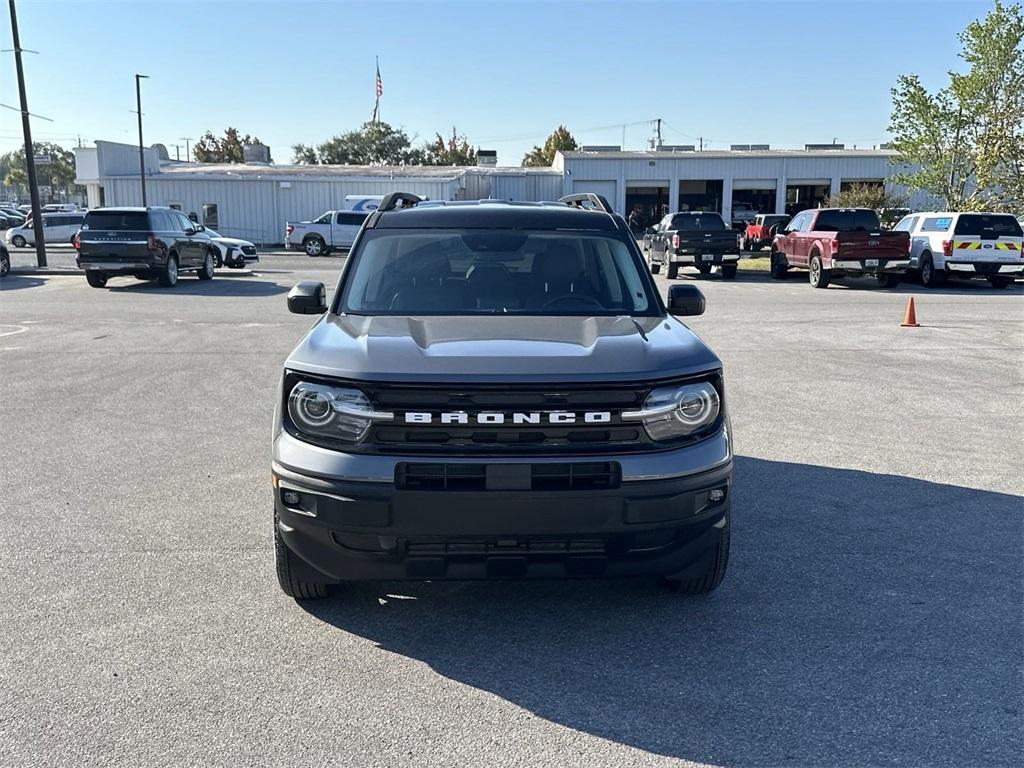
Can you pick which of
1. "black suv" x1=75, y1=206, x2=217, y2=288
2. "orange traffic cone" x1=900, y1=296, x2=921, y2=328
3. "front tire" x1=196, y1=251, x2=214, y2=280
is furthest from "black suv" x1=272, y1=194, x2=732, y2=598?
"front tire" x1=196, y1=251, x2=214, y2=280

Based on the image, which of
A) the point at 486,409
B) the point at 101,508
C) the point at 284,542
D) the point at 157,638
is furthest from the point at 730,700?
the point at 101,508

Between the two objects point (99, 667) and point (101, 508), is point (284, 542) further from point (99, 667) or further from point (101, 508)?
point (101, 508)

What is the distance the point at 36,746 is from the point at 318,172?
4990 cm

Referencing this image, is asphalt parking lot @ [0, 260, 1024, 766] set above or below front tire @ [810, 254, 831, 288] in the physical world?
below

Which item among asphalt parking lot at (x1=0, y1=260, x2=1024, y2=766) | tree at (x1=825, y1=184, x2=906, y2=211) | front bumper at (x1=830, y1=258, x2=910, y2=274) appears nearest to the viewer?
asphalt parking lot at (x1=0, y1=260, x2=1024, y2=766)

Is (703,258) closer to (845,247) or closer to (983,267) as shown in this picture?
(845,247)

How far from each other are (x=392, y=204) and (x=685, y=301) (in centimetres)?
199

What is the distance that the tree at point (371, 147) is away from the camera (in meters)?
93.8

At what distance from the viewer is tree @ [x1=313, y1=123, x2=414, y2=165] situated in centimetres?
9381

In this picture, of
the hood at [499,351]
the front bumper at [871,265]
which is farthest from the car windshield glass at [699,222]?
the hood at [499,351]

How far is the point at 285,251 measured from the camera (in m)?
41.7

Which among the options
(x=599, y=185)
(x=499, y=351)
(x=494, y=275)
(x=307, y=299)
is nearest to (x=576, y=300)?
(x=494, y=275)

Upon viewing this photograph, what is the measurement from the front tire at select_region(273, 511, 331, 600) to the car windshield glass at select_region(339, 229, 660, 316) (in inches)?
52.4

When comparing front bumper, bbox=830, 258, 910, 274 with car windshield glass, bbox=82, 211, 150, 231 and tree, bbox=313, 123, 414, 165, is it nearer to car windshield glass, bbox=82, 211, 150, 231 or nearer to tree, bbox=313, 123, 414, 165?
car windshield glass, bbox=82, 211, 150, 231
